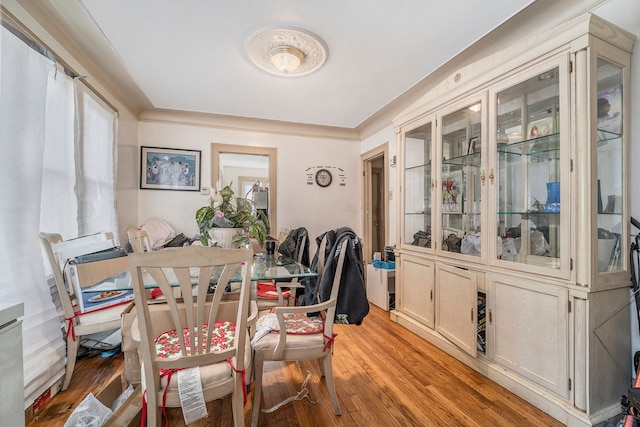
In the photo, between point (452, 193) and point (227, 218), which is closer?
point (227, 218)

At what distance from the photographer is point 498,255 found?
1847 millimetres

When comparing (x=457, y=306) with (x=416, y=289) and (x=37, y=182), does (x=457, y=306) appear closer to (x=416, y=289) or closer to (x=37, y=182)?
(x=416, y=289)

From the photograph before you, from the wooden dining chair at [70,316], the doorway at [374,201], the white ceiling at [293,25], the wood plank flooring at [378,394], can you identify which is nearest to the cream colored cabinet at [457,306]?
the wood plank flooring at [378,394]

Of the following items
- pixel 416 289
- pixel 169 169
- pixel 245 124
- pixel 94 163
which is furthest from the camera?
pixel 245 124

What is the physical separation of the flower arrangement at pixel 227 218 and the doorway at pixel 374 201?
2.11 meters

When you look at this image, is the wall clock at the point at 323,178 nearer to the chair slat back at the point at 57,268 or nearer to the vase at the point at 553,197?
the vase at the point at 553,197

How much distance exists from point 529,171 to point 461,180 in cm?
52

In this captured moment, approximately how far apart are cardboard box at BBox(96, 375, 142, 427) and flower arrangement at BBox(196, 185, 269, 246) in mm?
986

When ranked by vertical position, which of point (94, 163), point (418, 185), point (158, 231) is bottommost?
point (158, 231)

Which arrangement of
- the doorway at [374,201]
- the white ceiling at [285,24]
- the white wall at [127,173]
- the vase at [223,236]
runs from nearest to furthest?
the white ceiling at [285,24] < the vase at [223,236] < the white wall at [127,173] < the doorway at [374,201]

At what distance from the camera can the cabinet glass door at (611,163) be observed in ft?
4.82

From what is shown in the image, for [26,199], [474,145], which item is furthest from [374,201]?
[26,199]

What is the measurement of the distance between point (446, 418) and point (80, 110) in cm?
339

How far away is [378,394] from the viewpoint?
5.61 ft
